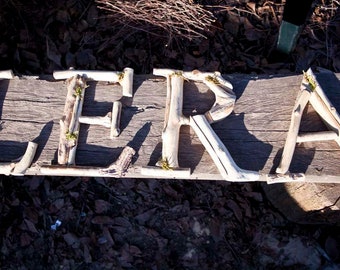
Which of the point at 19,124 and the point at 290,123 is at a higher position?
the point at 290,123

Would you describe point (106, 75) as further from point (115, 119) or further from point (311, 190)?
point (311, 190)

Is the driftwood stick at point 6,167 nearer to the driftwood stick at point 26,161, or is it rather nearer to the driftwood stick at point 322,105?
the driftwood stick at point 26,161

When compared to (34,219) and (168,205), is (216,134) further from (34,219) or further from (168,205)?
(34,219)

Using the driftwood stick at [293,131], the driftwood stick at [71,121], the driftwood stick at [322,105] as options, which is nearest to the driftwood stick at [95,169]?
the driftwood stick at [71,121]

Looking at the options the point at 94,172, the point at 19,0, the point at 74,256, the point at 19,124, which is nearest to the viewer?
the point at 94,172

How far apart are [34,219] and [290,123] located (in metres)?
1.98

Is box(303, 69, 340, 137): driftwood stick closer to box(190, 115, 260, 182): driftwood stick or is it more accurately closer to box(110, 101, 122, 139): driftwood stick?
box(190, 115, 260, 182): driftwood stick

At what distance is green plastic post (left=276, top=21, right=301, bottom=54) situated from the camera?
3283mm

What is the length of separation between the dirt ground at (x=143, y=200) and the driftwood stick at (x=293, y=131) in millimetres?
1188

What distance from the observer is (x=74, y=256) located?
11.3 feet

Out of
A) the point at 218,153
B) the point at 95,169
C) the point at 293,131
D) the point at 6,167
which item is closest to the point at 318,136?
the point at 293,131

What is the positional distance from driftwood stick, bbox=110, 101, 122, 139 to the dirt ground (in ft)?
3.56

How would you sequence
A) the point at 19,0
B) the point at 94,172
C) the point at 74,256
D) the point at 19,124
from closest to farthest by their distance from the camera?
1. the point at 94,172
2. the point at 19,124
3. the point at 74,256
4. the point at 19,0

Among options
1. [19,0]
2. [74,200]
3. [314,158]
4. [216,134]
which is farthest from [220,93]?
[19,0]
